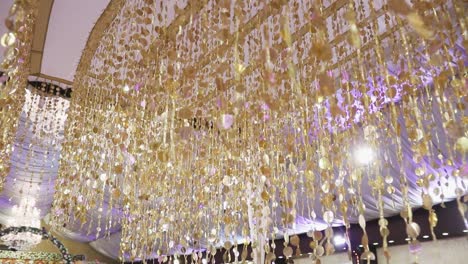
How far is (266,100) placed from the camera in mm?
1094

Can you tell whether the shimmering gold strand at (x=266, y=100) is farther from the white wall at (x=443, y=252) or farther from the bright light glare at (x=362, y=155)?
the white wall at (x=443, y=252)

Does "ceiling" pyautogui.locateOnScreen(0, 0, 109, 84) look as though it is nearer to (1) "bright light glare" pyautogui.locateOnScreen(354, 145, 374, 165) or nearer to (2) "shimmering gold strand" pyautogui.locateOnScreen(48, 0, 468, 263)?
(2) "shimmering gold strand" pyautogui.locateOnScreen(48, 0, 468, 263)

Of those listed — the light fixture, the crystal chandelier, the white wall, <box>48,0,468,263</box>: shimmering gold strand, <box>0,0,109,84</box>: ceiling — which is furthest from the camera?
the crystal chandelier

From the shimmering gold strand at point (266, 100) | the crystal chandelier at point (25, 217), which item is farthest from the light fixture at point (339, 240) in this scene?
the crystal chandelier at point (25, 217)

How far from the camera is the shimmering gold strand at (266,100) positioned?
1.26m

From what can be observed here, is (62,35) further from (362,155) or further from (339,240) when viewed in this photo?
(339,240)

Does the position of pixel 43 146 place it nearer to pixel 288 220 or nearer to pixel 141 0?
pixel 141 0

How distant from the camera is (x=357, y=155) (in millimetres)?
2135

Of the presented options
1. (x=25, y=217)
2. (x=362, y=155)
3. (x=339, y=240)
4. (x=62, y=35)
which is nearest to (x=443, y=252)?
(x=339, y=240)

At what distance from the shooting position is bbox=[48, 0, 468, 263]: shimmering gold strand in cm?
126

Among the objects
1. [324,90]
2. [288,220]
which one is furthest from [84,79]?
[324,90]

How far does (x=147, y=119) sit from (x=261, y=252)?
5.73 ft

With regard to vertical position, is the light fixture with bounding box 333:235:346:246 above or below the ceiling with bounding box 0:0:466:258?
below

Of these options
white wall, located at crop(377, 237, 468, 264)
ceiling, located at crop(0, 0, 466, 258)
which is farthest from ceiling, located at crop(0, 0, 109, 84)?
white wall, located at crop(377, 237, 468, 264)
